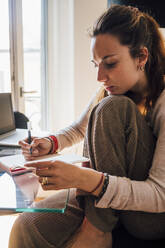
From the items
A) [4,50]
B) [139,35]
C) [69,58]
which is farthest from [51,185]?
[69,58]

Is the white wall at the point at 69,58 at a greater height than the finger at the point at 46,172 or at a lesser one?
greater

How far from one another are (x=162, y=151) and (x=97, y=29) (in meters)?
0.47

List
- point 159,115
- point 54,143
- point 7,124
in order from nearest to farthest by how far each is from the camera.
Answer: point 159,115, point 54,143, point 7,124

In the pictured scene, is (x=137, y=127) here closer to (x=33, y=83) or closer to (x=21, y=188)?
(x=21, y=188)

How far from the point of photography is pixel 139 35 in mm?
798

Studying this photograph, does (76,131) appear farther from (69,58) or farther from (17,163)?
(69,58)

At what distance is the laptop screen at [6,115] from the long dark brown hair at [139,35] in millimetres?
717

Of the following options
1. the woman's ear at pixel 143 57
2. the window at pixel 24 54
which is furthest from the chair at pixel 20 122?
the woman's ear at pixel 143 57

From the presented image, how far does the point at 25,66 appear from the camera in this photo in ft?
6.50

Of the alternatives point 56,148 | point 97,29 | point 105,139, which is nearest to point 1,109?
point 56,148

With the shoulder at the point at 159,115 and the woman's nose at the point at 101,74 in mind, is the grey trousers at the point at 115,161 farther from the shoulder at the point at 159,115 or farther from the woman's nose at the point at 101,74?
the woman's nose at the point at 101,74

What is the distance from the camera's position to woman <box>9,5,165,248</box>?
1.97 feet

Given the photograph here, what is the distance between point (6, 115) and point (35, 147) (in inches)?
20.9

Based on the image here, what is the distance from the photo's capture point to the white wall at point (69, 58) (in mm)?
2062
